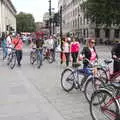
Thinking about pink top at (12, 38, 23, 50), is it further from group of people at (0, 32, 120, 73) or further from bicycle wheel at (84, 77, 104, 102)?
bicycle wheel at (84, 77, 104, 102)

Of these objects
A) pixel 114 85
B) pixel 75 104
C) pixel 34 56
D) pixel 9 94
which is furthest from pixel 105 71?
pixel 34 56

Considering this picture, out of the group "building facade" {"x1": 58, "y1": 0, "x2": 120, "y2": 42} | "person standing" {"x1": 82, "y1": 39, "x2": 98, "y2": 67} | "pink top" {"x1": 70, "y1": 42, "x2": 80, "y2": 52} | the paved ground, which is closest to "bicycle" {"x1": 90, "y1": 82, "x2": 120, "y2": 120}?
the paved ground

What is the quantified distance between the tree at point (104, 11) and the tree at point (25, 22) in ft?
375

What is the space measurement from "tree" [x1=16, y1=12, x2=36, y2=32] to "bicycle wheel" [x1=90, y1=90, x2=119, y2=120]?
17902cm

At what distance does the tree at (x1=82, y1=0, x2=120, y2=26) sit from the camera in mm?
67500

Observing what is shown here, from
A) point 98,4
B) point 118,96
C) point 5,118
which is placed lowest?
point 5,118

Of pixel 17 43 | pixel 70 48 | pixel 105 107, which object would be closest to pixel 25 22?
pixel 70 48

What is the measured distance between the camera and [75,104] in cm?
1014

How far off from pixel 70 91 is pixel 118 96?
4566mm

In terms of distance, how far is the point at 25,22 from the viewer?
191 metres

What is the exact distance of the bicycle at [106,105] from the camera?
725 centimetres

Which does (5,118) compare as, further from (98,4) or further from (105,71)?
(98,4)

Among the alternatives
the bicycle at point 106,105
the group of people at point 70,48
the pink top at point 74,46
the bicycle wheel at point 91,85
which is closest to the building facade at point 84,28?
the group of people at point 70,48

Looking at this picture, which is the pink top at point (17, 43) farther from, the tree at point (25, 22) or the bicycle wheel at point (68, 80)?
the tree at point (25, 22)
